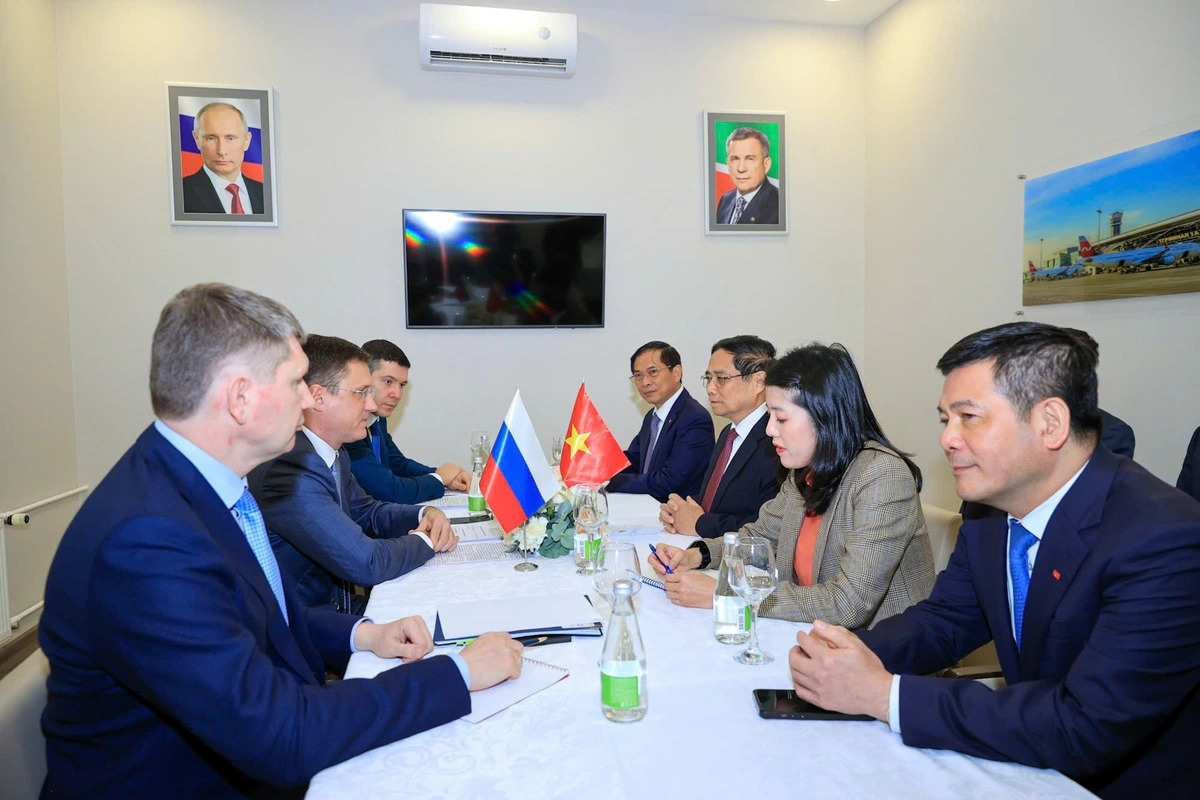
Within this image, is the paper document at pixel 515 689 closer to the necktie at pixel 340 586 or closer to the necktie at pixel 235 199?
the necktie at pixel 340 586

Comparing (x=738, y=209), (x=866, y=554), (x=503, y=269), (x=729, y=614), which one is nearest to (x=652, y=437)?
(x=503, y=269)

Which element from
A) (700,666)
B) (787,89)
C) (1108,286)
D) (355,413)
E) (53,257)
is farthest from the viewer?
(787,89)

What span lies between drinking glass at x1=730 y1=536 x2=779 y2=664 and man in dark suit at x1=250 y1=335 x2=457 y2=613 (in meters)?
1.08

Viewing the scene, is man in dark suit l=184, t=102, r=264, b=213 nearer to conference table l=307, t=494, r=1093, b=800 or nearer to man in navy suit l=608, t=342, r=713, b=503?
man in navy suit l=608, t=342, r=713, b=503

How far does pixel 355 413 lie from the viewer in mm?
2355

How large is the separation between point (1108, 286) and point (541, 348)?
→ 316 centimetres

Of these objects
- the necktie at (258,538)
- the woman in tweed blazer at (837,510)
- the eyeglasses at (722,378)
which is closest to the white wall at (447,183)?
the eyeglasses at (722,378)

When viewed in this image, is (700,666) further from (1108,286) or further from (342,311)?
(342,311)

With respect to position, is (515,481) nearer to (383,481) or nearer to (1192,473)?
(383,481)

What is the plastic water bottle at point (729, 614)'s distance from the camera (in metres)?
1.60

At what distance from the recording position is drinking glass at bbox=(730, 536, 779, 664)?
150 centimetres

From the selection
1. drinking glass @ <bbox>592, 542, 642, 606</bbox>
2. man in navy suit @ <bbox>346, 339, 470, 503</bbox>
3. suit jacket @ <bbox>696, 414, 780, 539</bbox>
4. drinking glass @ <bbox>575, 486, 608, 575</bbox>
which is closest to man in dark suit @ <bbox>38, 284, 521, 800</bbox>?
drinking glass @ <bbox>592, 542, 642, 606</bbox>

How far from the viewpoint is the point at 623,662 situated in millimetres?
1254

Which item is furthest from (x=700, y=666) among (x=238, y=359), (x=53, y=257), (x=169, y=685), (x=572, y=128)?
(x=53, y=257)
